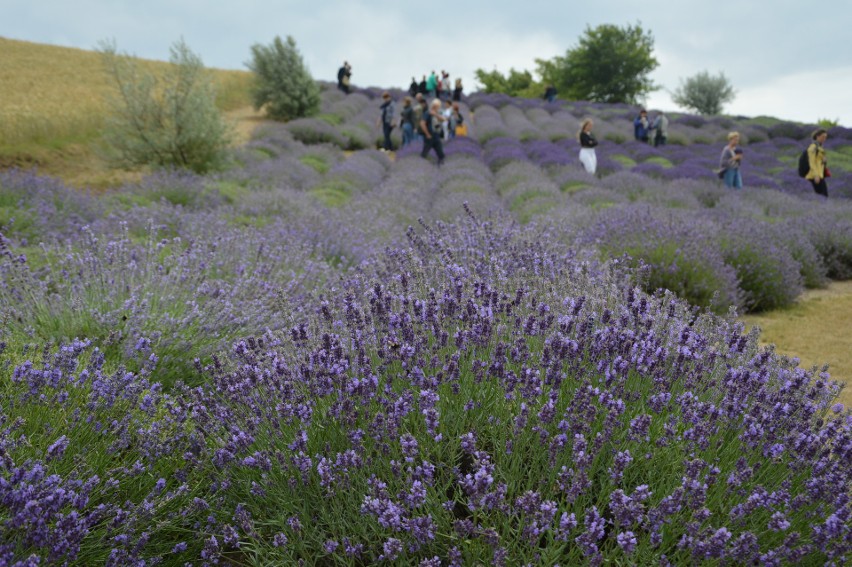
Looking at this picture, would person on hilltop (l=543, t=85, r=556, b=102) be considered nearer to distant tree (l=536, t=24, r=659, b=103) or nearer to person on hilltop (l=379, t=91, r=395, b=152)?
distant tree (l=536, t=24, r=659, b=103)

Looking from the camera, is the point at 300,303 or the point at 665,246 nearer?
the point at 300,303

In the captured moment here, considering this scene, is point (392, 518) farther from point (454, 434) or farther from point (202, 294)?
point (202, 294)

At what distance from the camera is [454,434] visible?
2.25 m

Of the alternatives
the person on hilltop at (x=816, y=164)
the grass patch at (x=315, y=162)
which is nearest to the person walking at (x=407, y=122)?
the grass patch at (x=315, y=162)

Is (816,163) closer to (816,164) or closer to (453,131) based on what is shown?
(816,164)

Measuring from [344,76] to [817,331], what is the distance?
25033mm

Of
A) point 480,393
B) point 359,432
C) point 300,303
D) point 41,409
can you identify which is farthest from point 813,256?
point 41,409

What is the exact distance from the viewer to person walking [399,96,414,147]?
15484mm

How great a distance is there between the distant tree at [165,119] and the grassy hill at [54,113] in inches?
20.6

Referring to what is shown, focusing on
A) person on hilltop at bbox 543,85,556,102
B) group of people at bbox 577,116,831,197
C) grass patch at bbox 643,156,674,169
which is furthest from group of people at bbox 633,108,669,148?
person on hilltop at bbox 543,85,556,102

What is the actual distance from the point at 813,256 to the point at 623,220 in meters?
2.83

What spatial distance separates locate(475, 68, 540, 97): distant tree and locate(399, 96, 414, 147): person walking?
2776cm

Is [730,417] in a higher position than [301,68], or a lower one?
lower

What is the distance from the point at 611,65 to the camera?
37312mm
